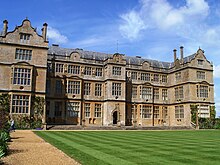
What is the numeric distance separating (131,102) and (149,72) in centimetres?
630

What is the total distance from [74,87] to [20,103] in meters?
8.41

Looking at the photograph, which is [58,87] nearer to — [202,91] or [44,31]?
[44,31]

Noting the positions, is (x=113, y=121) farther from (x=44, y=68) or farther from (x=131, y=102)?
(x=44, y=68)

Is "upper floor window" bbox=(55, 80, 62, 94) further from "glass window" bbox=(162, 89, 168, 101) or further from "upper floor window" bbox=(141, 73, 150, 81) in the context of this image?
"glass window" bbox=(162, 89, 168, 101)

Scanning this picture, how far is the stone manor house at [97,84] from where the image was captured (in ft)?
93.8

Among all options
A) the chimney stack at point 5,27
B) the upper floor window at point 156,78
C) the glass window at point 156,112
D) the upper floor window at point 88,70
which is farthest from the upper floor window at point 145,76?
the chimney stack at point 5,27

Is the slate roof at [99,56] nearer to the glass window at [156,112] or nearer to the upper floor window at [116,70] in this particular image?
the upper floor window at [116,70]

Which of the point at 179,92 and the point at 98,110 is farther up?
the point at 179,92

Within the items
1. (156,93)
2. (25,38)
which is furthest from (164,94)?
(25,38)

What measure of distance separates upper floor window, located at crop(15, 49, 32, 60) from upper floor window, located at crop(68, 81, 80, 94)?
6.87 meters

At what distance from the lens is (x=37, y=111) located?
28.3 metres

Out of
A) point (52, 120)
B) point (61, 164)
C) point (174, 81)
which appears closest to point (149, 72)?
point (174, 81)

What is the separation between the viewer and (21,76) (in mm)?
28328

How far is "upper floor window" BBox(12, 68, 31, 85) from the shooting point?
92.1ft
